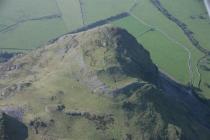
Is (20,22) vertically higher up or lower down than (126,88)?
higher up

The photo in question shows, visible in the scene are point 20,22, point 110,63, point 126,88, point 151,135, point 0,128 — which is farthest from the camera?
point 20,22

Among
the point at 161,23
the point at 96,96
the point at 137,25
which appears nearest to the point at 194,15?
the point at 161,23

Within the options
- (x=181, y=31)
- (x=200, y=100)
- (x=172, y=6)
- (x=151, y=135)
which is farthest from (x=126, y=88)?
(x=172, y=6)

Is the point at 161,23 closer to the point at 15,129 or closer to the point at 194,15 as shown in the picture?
the point at 194,15

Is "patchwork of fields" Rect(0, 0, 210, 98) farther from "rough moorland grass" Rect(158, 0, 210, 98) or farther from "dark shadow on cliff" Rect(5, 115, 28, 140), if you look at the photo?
"dark shadow on cliff" Rect(5, 115, 28, 140)

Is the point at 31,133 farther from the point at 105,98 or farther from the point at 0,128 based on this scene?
the point at 105,98

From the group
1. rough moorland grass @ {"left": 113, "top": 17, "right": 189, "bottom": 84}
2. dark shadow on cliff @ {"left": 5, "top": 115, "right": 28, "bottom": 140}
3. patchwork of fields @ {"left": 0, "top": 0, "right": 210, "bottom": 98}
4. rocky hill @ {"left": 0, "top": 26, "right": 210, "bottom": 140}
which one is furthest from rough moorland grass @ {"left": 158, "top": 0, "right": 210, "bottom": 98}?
dark shadow on cliff @ {"left": 5, "top": 115, "right": 28, "bottom": 140}
